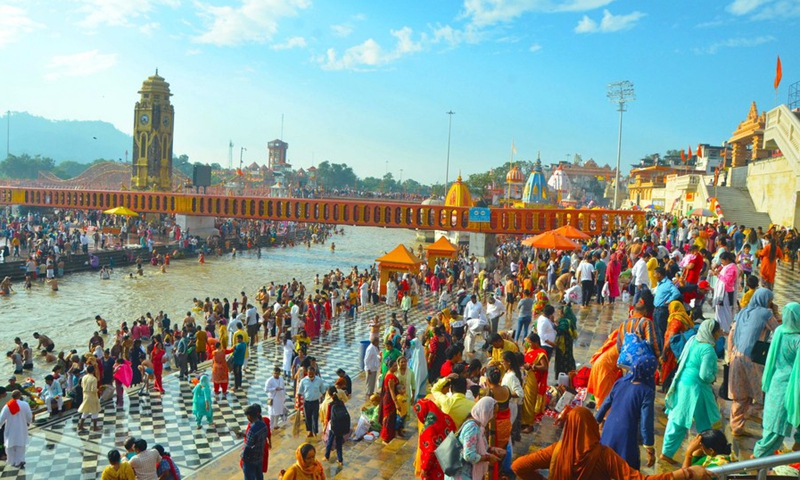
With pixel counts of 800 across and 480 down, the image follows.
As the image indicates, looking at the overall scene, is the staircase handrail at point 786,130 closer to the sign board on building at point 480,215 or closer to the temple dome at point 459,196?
the sign board on building at point 480,215

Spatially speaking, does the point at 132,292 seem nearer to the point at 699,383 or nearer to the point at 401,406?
the point at 401,406

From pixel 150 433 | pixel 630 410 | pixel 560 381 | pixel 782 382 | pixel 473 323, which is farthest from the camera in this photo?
pixel 473 323

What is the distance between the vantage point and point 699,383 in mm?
4473

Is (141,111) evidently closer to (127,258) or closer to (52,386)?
(127,258)

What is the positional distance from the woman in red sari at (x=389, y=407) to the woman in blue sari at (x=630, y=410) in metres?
2.88

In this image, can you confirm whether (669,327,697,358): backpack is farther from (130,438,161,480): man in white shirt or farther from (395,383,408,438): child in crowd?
(130,438,161,480): man in white shirt

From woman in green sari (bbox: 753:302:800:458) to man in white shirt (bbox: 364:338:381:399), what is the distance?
18.0 feet

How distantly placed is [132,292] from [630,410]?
23.5 m

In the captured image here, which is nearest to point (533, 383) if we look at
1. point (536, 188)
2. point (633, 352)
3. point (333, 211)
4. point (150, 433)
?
point (633, 352)

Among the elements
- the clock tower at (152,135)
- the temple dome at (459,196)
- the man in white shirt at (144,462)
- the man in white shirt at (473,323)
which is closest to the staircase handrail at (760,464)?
the man in white shirt at (144,462)

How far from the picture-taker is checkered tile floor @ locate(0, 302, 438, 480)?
7.71 m

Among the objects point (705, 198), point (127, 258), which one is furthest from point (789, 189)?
point (127, 258)

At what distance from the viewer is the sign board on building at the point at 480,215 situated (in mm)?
29891

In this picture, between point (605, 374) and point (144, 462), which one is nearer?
point (605, 374)
